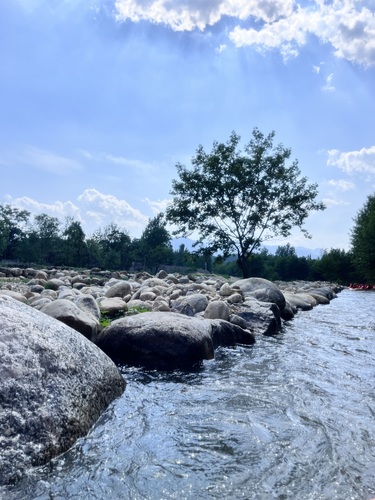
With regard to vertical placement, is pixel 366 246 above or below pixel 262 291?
above

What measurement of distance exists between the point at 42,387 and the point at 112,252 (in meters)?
62.7

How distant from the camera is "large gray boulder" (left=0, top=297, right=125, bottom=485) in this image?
2809 mm

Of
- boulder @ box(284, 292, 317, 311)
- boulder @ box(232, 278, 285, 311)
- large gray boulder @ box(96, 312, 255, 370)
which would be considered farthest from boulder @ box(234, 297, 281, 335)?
boulder @ box(284, 292, 317, 311)

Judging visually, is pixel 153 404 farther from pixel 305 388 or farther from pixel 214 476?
pixel 305 388

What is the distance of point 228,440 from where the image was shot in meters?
3.30

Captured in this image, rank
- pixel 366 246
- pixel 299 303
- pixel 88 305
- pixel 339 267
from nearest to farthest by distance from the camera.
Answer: pixel 88 305
pixel 299 303
pixel 366 246
pixel 339 267

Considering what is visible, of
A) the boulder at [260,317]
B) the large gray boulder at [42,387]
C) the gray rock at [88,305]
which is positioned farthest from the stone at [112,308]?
the large gray boulder at [42,387]

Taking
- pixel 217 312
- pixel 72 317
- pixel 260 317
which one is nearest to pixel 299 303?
pixel 260 317

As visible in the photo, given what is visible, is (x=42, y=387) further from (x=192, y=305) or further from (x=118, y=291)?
(x=118, y=291)

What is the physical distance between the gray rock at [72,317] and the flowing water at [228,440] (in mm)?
942

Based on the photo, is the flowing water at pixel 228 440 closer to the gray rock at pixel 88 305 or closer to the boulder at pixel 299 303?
the gray rock at pixel 88 305

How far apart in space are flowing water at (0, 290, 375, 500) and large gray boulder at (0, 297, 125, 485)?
0.42 feet

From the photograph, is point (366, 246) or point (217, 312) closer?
point (217, 312)

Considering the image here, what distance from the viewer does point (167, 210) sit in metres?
25.9
